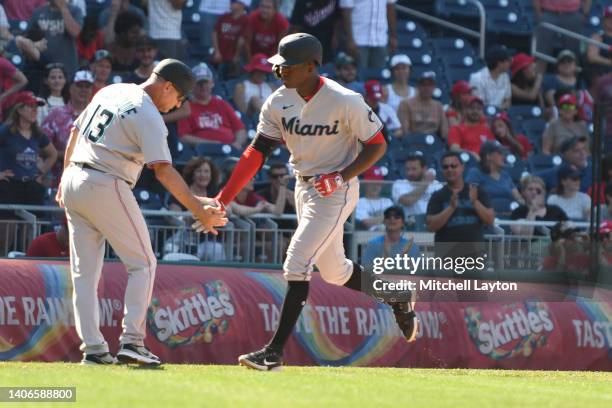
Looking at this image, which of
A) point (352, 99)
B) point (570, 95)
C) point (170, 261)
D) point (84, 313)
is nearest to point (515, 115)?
Result: point (570, 95)

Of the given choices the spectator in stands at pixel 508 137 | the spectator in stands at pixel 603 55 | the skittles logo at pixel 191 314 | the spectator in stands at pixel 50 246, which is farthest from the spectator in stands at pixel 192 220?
the spectator in stands at pixel 603 55

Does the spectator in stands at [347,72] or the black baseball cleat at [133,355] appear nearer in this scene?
the black baseball cleat at [133,355]

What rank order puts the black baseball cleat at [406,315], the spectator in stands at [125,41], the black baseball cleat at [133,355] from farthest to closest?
the spectator in stands at [125,41] < the black baseball cleat at [406,315] < the black baseball cleat at [133,355]

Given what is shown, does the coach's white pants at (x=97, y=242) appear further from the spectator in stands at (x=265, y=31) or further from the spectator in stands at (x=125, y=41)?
the spectator in stands at (x=265, y=31)

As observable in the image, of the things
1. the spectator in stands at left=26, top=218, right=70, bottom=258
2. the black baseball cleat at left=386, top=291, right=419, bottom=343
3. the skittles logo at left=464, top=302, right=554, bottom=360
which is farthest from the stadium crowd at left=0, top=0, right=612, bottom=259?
the black baseball cleat at left=386, top=291, right=419, bottom=343

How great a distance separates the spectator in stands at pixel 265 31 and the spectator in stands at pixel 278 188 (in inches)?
143

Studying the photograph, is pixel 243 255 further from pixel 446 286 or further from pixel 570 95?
pixel 570 95

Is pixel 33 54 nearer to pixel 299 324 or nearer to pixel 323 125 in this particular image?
pixel 299 324

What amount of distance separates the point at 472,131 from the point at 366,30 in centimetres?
212

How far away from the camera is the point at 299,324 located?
11102 millimetres

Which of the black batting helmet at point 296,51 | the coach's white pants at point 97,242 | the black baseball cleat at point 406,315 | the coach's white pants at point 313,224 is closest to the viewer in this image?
the coach's white pants at point 97,242

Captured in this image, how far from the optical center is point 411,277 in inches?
456

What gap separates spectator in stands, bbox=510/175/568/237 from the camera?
13445 mm

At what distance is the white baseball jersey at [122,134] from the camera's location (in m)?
8.00
